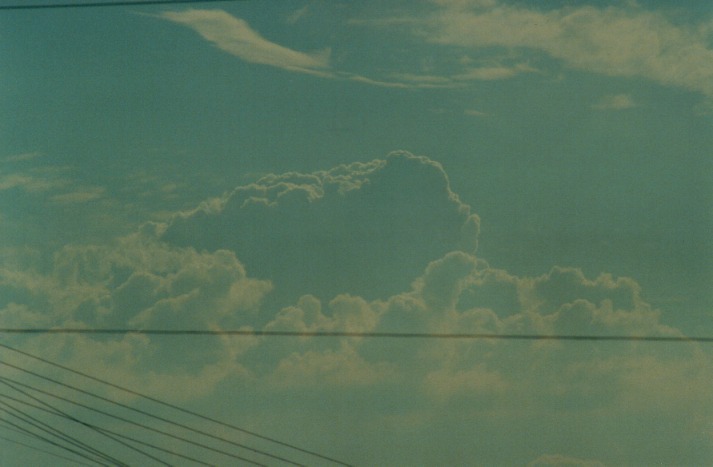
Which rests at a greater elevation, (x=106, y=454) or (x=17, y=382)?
(x=17, y=382)

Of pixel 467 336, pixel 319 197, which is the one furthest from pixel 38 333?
pixel 467 336

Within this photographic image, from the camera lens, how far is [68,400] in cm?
295

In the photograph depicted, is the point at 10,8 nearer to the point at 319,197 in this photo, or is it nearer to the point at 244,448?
the point at 319,197

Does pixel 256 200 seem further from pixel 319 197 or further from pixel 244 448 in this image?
pixel 244 448

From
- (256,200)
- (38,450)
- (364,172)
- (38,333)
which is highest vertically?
(364,172)

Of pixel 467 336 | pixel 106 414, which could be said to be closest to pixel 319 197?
pixel 467 336

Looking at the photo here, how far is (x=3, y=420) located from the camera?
298 centimetres

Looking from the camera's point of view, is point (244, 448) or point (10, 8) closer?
point (244, 448)

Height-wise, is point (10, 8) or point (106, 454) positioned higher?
point (10, 8)

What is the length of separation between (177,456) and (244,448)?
30 centimetres

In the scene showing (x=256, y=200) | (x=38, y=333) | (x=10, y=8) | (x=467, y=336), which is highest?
(x=10, y=8)

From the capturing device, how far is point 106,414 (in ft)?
9.62

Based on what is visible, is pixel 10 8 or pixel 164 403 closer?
pixel 164 403

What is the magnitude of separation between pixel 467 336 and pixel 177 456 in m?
1.33
